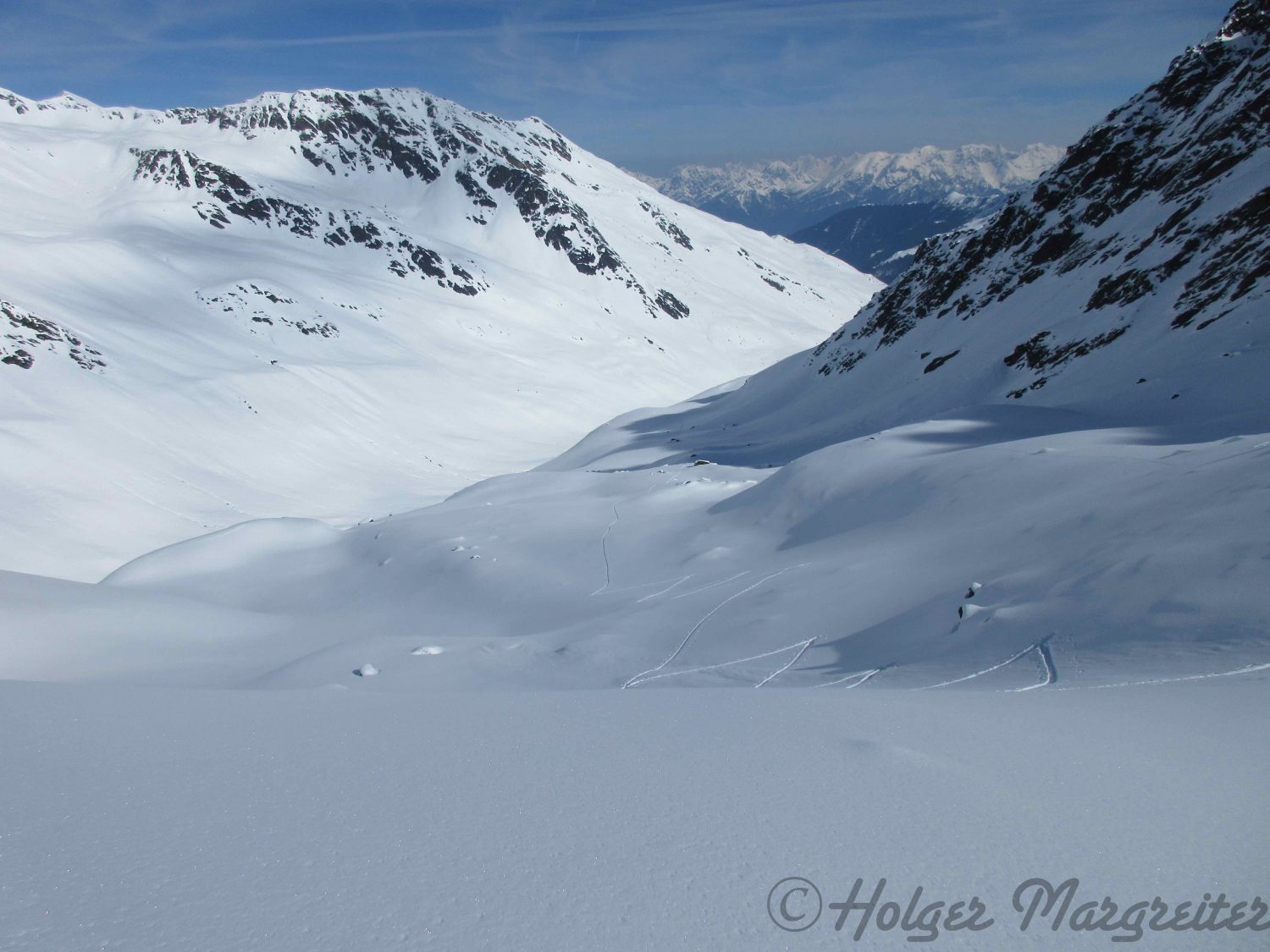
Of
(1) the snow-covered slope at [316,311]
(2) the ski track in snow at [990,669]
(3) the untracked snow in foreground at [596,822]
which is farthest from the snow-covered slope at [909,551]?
(1) the snow-covered slope at [316,311]

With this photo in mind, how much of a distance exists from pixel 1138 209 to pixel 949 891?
43252mm

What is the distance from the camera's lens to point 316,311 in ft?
293

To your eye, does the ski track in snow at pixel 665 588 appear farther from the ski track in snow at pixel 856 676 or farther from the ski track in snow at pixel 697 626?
the ski track in snow at pixel 856 676

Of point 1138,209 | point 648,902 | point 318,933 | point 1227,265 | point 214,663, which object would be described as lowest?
point 648,902

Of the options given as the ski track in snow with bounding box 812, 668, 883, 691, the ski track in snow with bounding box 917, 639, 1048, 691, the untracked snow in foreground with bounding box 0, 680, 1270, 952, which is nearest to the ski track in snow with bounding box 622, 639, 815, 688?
the ski track in snow with bounding box 812, 668, 883, 691

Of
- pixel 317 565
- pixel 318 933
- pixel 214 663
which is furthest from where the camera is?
pixel 317 565

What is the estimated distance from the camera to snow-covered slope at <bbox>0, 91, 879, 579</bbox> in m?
50.0

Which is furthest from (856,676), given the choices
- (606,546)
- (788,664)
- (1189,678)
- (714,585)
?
(606,546)

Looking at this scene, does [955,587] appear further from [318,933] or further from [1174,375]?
[1174,375]

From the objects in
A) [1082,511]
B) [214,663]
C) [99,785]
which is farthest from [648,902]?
[214,663]

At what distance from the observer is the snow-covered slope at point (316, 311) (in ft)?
164

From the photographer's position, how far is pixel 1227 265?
24734 millimetres

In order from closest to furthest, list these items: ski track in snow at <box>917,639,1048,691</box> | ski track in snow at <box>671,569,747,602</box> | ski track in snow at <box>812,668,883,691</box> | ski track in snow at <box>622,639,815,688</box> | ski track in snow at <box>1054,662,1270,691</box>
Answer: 1. ski track in snow at <box>1054,662,1270,691</box>
2. ski track in snow at <box>917,639,1048,691</box>
3. ski track in snow at <box>812,668,883,691</box>
4. ski track in snow at <box>622,639,815,688</box>
5. ski track in snow at <box>671,569,747,602</box>

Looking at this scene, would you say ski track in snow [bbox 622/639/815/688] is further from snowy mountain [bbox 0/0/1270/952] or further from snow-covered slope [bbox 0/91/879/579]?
snow-covered slope [bbox 0/91/879/579]
